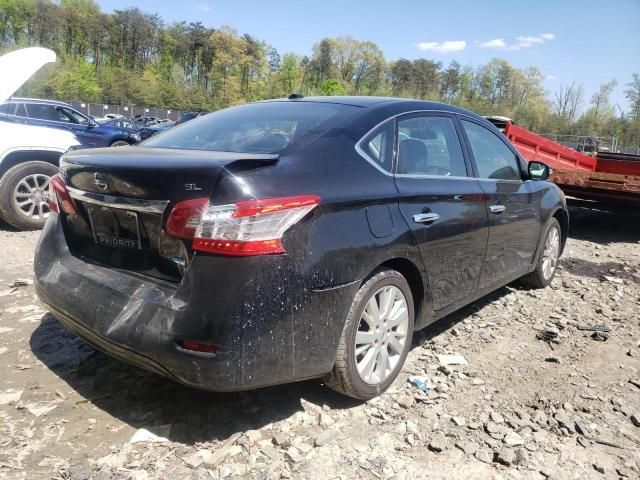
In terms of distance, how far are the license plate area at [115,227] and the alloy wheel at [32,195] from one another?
442 centimetres

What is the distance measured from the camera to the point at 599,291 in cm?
518

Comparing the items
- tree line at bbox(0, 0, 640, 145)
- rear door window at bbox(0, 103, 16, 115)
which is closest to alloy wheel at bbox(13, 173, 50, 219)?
rear door window at bbox(0, 103, 16, 115)

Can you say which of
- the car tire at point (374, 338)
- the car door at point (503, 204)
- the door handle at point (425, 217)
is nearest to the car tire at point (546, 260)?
the car door at point (503, 204)

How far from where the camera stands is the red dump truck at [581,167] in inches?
303

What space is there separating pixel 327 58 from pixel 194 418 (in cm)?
10580

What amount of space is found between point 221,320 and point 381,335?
1031 millimetres

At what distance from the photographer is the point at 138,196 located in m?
2.31

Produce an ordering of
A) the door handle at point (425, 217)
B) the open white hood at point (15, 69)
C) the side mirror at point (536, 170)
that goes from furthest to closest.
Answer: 1. the open white hood at point (15, 69)
2. the side mirror at point (536, 170)
3. the door handle at point (425, 217)

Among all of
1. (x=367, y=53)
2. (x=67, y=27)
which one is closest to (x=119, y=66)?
(x=67, y=27)

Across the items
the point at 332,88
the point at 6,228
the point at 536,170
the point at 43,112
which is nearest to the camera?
the point at 536,170

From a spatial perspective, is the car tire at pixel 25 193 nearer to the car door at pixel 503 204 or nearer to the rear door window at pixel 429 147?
the rear door window at pixel 429 147

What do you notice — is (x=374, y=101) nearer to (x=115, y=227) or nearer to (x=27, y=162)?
(x=115, y=227)

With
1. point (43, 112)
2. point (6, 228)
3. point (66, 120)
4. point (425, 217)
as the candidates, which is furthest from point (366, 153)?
point (66, 120)

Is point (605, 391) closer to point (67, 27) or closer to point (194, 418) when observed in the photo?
point (194, 418)
